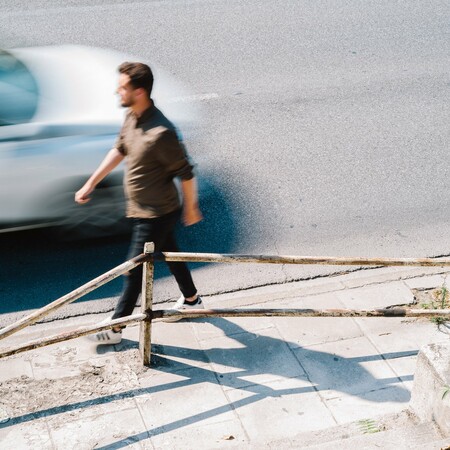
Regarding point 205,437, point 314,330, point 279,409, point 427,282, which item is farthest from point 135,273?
point 427,282

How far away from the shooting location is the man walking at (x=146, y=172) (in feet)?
15.3

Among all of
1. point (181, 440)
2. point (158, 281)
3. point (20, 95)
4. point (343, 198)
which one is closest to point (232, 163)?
point (343, 198)

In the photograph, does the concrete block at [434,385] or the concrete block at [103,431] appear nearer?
the concrete block at [434,385]

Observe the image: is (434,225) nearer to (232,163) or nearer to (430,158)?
(430,158)

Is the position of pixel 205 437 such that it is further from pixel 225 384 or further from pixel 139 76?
pixel 139 76

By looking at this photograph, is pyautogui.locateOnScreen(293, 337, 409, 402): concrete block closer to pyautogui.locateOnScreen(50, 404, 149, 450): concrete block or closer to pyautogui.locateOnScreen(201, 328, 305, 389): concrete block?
pyautogui.locateOnScreen(201, 328, 305, 389): concrete block

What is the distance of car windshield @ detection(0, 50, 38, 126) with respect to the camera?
5.91m

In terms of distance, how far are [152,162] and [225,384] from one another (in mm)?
1609

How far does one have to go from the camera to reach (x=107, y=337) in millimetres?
5355

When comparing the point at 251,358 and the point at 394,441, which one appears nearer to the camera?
the point at 394,441

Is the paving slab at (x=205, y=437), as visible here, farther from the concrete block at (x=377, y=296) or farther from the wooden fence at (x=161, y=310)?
the concrete block at (x=377, y=296)

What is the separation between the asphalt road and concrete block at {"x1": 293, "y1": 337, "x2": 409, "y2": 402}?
3.48ft

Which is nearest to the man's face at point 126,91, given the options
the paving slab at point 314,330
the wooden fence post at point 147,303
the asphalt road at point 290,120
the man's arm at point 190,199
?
the man's arm at point 190,199

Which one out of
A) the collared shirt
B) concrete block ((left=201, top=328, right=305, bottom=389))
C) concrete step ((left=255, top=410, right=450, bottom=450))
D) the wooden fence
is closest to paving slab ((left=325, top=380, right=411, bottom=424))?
concrete step ((left=255, top=410, right=450, bottom=450))
